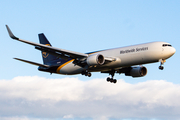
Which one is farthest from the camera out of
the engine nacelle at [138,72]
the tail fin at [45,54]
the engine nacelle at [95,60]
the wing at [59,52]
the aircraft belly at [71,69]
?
the tail fin at [45,54]

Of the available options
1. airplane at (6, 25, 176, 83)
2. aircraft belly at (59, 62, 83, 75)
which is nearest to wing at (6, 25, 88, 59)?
airplane at (6, 25, 176, 83)

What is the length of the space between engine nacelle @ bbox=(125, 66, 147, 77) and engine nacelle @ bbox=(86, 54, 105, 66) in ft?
31.3

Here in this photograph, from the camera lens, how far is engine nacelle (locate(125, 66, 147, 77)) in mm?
52938

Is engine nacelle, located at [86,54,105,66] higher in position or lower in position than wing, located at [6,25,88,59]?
lower

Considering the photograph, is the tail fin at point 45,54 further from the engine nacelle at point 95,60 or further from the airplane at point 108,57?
the engine nacelle at point 95,60

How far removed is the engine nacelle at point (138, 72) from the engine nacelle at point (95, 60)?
954cm

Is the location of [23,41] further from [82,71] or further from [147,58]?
[147,58]

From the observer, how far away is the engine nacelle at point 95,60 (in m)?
44.8

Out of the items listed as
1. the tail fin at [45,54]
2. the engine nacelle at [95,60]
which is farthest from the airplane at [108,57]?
the tail fin at [45,54]

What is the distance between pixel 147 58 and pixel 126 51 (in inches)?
129

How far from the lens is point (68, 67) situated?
5100cm

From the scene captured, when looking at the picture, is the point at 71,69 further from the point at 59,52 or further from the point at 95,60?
the point at 95,60

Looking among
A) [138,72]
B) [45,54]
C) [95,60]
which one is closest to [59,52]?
[95,60]

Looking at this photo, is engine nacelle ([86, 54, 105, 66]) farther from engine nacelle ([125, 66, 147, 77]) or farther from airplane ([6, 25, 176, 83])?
engine nacelle ([125, 66, 147, 77])
